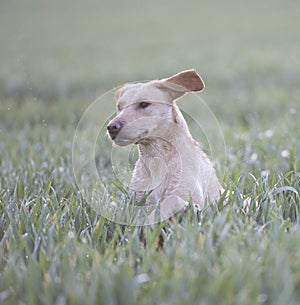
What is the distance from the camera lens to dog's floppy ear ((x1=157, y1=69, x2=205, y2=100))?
4.00 metres

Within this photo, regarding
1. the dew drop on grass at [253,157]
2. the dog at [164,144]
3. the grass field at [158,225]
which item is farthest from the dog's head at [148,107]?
the dew drop on grass at [253,157]

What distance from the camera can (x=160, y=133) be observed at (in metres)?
3.98

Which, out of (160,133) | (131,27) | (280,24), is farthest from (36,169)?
(131,27)

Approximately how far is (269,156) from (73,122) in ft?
14.3

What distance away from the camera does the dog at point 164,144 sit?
12.7 ft

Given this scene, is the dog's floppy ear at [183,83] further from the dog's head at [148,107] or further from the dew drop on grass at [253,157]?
the dew drop on grass at [253,157]

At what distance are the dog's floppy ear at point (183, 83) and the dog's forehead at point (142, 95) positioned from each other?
0.05 meters

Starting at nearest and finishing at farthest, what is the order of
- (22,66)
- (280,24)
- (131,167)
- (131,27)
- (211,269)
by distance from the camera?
1. (211,269)
2. (131,167)
3. (22,66)
4. (280,24)
5. (131,27)

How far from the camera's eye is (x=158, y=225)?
362cm

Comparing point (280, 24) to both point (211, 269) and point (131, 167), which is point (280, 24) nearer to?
point (131, 167)

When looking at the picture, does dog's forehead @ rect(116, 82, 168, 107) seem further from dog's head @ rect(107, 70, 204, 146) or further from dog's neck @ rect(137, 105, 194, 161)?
dog's neck @ rect(137, 105, 194, 161)

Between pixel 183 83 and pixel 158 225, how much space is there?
1.01 m

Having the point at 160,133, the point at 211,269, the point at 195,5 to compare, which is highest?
the point at 160,133

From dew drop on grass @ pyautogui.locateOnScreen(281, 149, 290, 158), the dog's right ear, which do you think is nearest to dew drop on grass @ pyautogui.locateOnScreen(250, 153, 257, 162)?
dew drop on grass @ pyautogui.locateOnScreen(281, 149, 290, 158)
